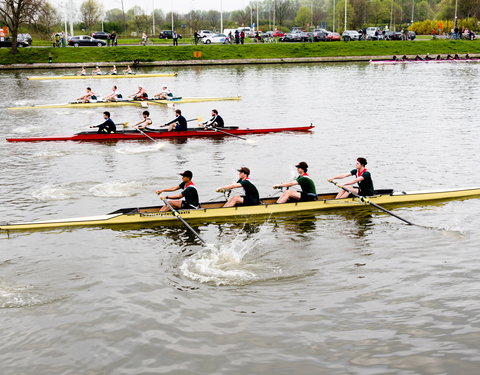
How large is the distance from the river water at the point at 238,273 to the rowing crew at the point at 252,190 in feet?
2.28

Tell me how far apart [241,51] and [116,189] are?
199 feet

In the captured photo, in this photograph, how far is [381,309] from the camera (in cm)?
1188

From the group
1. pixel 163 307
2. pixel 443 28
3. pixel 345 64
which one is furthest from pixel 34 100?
pixel 443 28

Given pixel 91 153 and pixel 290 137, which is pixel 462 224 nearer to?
pixel 290 137

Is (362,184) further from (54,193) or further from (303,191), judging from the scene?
(54,193)

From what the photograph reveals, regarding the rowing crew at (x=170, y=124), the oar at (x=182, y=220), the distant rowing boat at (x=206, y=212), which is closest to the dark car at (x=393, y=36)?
the rowing crew at (x=170, y=124)

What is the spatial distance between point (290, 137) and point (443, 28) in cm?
9667

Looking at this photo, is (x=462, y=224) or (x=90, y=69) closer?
(x=462, y=224)

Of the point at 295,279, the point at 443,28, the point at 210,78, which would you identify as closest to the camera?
the point at 295,279

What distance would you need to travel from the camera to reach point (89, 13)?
110062 mm

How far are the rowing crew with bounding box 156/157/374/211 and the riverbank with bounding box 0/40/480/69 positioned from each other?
5739 centimetres

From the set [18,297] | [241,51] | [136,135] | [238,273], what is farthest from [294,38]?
[18,297]

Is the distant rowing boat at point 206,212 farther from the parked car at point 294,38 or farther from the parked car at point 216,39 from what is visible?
the parked car at point 294,38

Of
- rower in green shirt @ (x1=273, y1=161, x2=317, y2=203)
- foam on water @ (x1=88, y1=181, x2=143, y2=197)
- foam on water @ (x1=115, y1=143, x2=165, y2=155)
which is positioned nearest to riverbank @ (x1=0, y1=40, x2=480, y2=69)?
foam on water @ (x1=115, y1=143, x2=165, y2=155)
